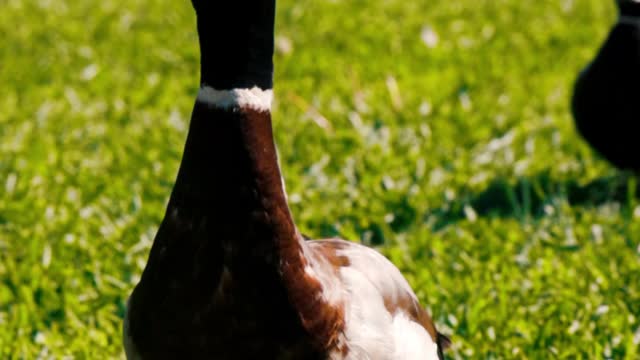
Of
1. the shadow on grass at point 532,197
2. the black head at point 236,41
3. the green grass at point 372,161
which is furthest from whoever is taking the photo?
the shadow on grass at point 532,197

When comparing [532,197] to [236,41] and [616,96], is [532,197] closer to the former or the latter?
[616,96]

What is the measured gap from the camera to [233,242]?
302cm

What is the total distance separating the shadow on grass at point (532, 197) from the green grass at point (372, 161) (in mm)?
14

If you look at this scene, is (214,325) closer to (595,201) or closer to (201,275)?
(201,275)

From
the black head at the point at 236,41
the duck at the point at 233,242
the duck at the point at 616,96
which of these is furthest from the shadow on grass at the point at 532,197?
the black head at the point at 236,41

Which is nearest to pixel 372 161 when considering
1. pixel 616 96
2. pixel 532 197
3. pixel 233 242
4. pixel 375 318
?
pixel 532 197

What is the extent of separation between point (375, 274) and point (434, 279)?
1.46 meters

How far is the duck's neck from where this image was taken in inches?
117

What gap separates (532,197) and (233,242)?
3.08 meters

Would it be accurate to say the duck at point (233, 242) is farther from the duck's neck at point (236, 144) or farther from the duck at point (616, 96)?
the duck at point (616, 96)

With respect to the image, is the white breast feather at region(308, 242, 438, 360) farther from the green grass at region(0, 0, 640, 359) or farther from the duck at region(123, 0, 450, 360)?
the green grass at region(0, 0, 640, 359)

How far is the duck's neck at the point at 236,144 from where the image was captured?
2965 mm

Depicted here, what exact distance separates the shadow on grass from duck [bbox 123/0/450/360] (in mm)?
2518

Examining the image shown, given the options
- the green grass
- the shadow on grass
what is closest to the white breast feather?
the green grass
